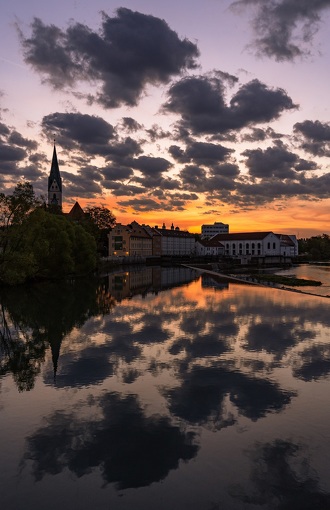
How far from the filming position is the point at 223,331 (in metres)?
32.1

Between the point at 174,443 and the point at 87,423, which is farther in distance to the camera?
the point at 87,423

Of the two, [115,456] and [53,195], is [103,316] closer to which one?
[115,456]

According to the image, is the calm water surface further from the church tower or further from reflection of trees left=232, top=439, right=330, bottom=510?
the church tower

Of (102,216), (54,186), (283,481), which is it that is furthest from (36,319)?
(54,186)

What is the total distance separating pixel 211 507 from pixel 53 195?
616ft

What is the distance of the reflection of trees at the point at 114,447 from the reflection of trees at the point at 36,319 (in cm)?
553

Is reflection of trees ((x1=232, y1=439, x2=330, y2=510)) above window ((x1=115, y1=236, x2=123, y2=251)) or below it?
below

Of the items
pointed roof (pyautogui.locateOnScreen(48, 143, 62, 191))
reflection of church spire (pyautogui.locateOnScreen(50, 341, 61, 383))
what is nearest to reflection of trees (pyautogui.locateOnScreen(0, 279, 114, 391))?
reflection of church spire (pyautogui.locateOnScreen(50, 341, 61, 383))

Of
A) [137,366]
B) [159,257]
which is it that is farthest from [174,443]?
[159,257]

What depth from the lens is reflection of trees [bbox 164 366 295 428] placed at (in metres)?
16.5

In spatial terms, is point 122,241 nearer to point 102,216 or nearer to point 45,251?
point 102,216

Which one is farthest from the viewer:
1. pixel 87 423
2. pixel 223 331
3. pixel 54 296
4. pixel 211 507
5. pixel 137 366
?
pixel 54 296

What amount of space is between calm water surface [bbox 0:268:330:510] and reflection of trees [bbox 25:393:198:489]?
51 mm

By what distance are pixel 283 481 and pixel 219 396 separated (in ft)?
21.4
